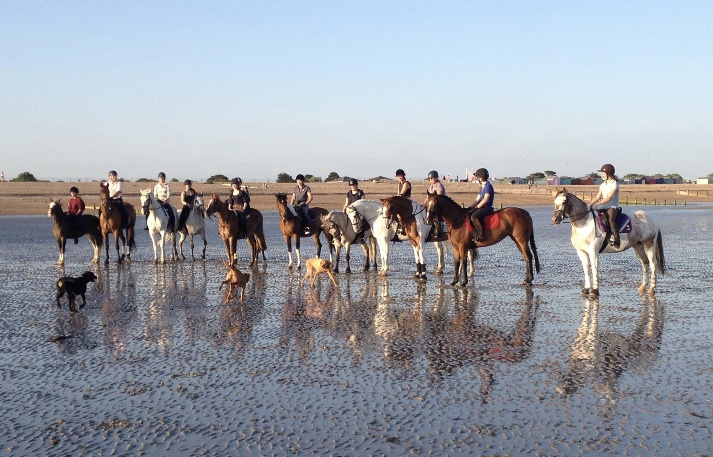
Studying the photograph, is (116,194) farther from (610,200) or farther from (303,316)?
(610,200)

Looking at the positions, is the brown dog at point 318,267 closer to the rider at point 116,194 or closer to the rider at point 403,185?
the rider at point 403,185

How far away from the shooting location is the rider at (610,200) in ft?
45.9

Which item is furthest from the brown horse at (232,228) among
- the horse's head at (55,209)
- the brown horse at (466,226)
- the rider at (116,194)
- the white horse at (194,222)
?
the brown horse at (466,226)

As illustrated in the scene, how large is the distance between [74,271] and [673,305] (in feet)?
43.9

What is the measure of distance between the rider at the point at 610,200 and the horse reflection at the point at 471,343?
8.66 feet

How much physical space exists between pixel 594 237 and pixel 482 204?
2576 mm

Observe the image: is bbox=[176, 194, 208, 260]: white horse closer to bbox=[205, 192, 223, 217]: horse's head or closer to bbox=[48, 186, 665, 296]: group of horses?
bbox=[48, 186, 665, 296]: group of horses

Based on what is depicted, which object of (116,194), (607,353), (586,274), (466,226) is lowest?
(607,353)

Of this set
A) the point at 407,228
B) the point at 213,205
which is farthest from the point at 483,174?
the point at 213,205

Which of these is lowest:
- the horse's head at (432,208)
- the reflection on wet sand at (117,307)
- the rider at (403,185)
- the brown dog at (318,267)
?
the reflection on wet sand at (117,307)

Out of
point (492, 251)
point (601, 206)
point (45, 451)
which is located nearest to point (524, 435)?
point (45, 451)

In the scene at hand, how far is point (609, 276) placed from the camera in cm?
1678

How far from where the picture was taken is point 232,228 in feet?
64.9

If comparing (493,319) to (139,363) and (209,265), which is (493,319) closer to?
(139,363)
